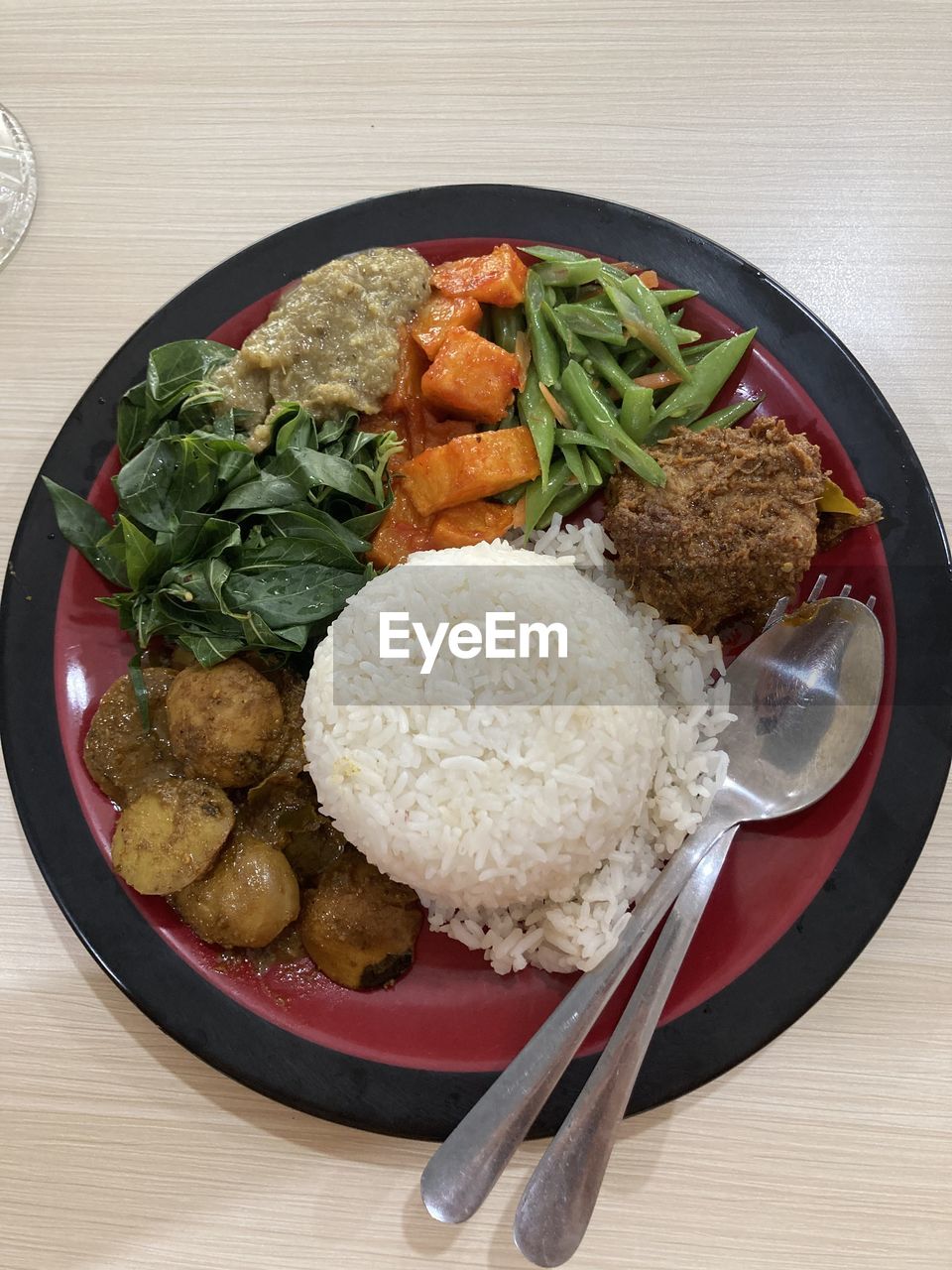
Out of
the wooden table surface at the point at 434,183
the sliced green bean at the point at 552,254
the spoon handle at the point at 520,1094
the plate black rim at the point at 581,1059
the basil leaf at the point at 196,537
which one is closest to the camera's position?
the spoon handle at the point at 520,1094

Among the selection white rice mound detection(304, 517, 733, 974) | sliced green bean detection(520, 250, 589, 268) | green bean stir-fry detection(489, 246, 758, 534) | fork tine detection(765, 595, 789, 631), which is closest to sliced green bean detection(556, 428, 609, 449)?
green bean stir-fry detection(489, 246, 758, 534)

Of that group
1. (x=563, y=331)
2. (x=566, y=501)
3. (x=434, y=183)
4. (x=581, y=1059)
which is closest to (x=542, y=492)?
(x=566, y=501)

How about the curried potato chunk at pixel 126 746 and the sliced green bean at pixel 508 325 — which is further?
the sliced green bean at pixel 508 325

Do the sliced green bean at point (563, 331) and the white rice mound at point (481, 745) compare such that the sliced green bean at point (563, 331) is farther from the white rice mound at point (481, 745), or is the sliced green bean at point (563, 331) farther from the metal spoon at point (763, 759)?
the metal spoon at point (763, 759)

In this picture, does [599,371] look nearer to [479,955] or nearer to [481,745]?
[481,745]

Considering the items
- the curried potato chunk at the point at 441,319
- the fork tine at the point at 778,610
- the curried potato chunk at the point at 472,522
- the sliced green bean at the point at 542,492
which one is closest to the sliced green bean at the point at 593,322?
the curried potato chunk at the point at 441,319

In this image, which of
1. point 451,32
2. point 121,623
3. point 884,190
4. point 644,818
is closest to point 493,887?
point 644,818
